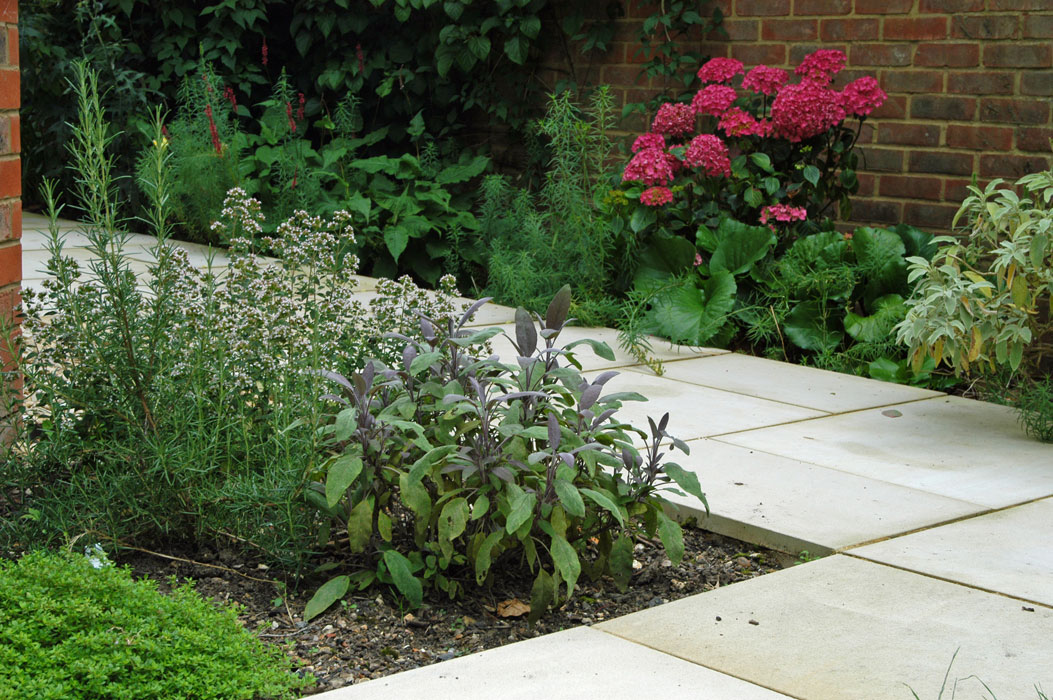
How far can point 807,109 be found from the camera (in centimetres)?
554

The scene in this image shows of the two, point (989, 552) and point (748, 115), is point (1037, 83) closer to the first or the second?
point (748, 115)

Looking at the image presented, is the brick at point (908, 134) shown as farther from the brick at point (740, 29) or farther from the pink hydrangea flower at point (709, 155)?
the brick at point (740, 29)

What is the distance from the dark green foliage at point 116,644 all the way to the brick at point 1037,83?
174 inches

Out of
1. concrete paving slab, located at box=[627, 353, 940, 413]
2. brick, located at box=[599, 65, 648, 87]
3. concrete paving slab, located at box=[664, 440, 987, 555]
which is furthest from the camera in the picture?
brick, located at box=[599, 65, 648, 87]

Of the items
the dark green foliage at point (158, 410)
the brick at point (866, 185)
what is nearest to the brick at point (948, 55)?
the brick at point (866, 185)

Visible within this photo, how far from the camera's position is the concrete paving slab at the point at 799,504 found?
9.51ft

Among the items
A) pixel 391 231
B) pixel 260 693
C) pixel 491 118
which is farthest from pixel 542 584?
pixel 491 118

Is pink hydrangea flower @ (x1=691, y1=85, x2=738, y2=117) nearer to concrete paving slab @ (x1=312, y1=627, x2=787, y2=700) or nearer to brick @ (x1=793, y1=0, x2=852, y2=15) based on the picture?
brick @ (x1=793, y1=0, x2=852, y2=15)

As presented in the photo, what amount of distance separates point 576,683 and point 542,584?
36 cm

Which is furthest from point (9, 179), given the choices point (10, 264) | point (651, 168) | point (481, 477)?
point (651, 168)

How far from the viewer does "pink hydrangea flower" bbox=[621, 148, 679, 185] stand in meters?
5.82

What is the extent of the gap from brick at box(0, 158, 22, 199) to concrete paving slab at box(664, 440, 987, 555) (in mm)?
1981

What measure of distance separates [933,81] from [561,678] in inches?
176

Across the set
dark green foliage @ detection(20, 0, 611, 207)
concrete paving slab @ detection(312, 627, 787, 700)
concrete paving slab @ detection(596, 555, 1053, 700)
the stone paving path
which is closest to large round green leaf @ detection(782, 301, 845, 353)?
the stone paving path
